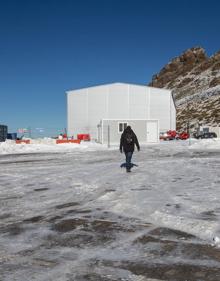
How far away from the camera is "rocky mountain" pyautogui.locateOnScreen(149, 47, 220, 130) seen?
7962 centimetres

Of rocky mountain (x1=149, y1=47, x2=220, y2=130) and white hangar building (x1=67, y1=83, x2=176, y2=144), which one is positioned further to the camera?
rocky mountain (x1=149, y1=47, x2=220, y2=130)

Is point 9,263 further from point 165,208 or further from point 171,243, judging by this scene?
point 165,208

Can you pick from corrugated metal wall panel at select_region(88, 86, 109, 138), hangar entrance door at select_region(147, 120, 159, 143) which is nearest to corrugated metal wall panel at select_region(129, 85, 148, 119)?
hangar entrance door at select_region(147, 120, 159, 143)

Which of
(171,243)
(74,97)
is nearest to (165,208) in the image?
(171,243)

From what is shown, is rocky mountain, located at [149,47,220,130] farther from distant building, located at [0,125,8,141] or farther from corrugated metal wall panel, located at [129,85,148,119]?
distant building, located at [0,125,8,141]

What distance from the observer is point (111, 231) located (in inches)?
212

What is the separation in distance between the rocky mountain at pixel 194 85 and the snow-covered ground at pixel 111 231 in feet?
158

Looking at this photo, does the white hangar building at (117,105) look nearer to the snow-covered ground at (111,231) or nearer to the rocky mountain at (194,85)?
the rocky mountain at (194,85)

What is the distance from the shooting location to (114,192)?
880 cm

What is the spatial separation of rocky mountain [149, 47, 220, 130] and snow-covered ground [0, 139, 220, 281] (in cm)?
4826

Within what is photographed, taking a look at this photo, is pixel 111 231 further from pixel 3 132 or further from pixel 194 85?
pixel 194 85

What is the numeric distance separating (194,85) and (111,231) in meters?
119

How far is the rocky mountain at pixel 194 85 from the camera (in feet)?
261

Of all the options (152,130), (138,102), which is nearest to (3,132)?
(138,102)
